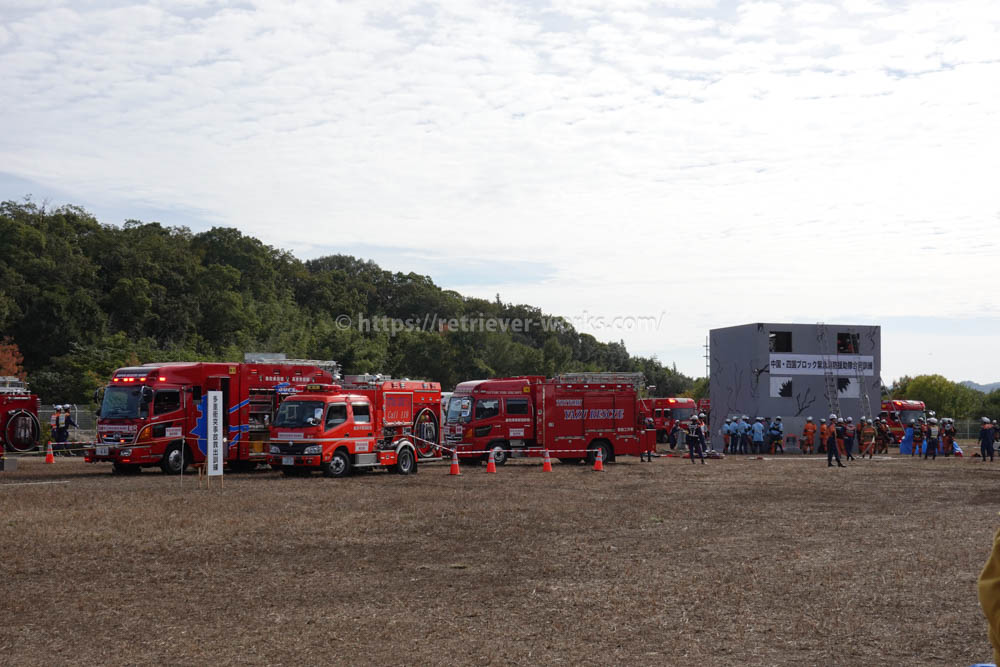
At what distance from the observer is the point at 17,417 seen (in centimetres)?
Answer: 3409

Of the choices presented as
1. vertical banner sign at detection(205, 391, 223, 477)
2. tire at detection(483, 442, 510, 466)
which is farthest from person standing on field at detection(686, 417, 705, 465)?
vertical banner sign at detection(205, 391, 223, 477)

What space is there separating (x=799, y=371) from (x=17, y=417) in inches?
1299

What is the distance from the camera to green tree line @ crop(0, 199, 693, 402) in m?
63.4

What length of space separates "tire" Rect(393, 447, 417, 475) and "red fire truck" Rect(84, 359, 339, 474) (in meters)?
3.92

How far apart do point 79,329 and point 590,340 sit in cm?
5651

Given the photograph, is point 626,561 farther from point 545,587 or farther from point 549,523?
point 549,523

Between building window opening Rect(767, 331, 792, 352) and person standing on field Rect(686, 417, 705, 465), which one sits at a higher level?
building window opening Rect(767, 331, 792, 352)

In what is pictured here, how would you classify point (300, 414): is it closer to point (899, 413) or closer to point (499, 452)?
point (499, 452)

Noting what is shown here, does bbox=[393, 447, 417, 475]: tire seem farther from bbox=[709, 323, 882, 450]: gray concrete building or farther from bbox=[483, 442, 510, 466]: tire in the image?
bbox=[709, 323, 882, 450]: gray concrete building

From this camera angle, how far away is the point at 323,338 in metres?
72.2

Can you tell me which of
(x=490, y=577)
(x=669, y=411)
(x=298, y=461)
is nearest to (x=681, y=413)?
(x=669, y=411)

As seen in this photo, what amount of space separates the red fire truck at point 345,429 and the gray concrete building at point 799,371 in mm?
22705

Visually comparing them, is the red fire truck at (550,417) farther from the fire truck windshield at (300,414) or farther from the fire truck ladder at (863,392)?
the fire truck ladder at (863,392)

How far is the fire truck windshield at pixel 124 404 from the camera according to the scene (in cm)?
2722
